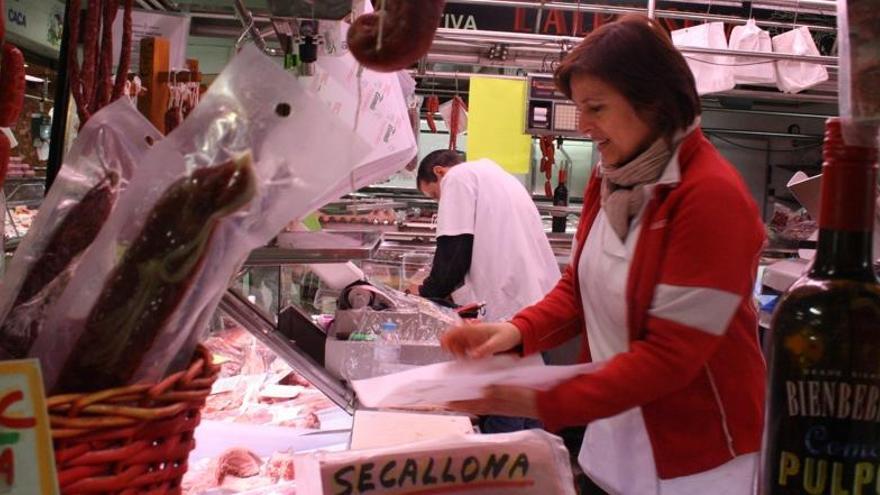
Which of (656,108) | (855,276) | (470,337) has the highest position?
(656,108)

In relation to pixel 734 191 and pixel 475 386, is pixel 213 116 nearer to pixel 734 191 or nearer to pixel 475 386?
pixel 475 386

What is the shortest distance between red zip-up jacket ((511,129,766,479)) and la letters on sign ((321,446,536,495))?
38 cm

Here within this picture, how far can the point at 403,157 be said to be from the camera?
94.0 inches

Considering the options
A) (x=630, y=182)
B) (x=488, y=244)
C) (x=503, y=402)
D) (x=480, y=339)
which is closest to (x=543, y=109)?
(x=488, y=244)

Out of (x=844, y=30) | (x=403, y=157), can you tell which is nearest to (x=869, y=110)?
(x=844, y=30)

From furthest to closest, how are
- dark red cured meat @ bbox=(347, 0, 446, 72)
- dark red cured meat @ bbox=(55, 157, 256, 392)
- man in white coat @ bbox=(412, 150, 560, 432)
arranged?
man in white coat @ bbox=(412, 150, 560, 432) < dark red cured meat @ bbox=(347, 0, 446, 72) < dark red cured meat @ bbox=(55, 157, 256, 392)

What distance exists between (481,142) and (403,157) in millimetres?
3233

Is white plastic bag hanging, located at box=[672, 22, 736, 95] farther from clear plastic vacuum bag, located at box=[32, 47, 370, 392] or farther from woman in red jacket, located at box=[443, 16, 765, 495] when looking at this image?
clear plastic vacuum bag, located at box=[32, 47, 370, 392]

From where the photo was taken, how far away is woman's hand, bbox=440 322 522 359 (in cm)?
147

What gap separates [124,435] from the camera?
747mm

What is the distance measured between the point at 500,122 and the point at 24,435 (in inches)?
199

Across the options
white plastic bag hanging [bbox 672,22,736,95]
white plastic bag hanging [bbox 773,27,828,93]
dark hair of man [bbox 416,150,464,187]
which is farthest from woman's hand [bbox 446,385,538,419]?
white plastic bag hanging [bbox 773,27,828,93]

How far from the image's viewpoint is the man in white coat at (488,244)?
3861 millimetres

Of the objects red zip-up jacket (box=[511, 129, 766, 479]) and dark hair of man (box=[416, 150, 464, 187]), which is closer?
red zip-up jacket (box=[511, 129, 766, 479])
